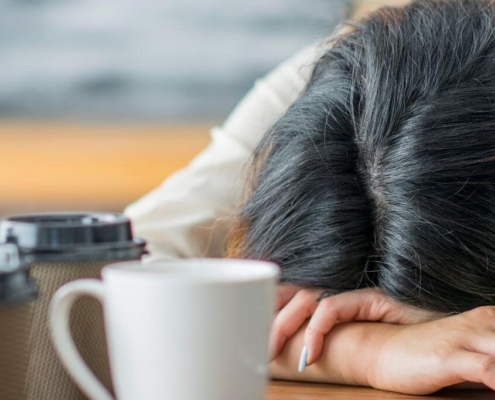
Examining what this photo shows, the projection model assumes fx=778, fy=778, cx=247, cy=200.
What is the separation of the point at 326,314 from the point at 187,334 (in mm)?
321

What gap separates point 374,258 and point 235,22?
5.27 ft

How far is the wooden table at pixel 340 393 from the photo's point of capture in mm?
628

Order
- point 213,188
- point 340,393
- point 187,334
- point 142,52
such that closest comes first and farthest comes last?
point 187,334 < point 340,393 < point 213,188 < point 142,52

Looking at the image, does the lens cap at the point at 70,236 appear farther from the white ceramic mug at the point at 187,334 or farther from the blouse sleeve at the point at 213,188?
the blouse sleeve at the point at 213,188

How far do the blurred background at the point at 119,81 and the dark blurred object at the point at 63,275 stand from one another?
66.4 inches

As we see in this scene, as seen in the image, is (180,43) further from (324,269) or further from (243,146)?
(324,269)

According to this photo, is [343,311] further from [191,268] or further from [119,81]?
[119,81]

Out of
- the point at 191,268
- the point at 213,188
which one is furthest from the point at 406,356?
the point at 213,188

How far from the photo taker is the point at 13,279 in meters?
0.43

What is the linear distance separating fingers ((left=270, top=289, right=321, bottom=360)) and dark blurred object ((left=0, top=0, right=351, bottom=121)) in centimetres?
154

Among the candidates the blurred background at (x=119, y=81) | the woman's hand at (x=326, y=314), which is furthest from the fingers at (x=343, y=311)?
the blurred background at (x=119, y=81)

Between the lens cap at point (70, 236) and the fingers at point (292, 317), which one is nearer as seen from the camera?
the lens cap at point (70, 236)

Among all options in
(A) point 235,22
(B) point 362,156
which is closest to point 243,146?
(B) point 362,156

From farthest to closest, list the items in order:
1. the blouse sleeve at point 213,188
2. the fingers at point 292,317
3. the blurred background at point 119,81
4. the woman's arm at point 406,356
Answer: the blurred background at point 119,81, the blouse sleeve at point 213,188, the fingers at point 292,317, the woman's arm at point 406,356
